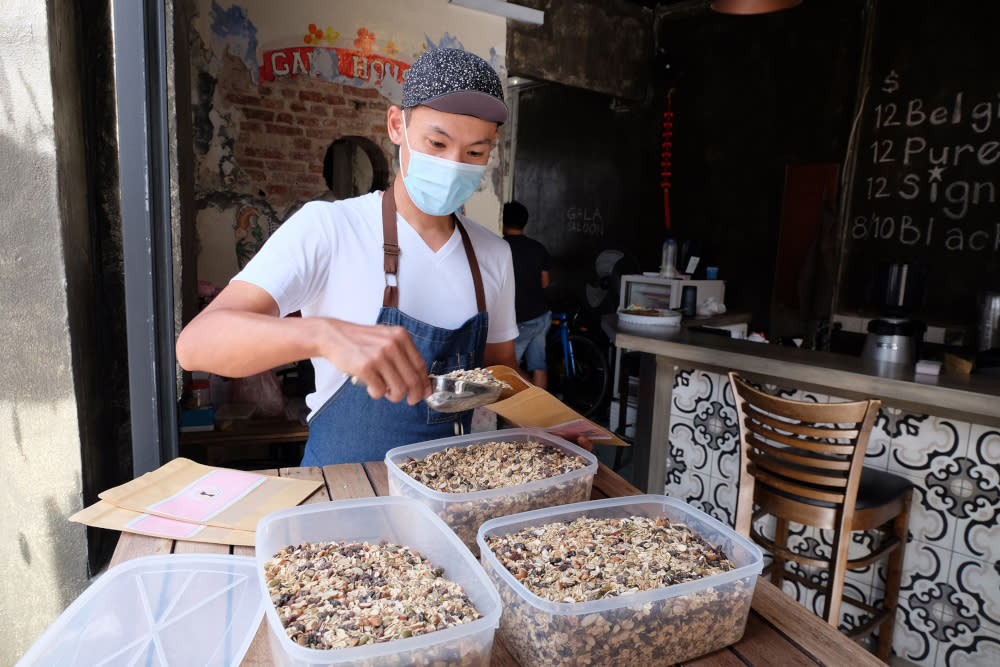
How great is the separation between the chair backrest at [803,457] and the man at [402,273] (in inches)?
44.8

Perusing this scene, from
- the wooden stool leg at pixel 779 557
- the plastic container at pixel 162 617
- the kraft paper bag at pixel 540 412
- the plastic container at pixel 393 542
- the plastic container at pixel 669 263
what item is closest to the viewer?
the plastic container at pixel 393 542

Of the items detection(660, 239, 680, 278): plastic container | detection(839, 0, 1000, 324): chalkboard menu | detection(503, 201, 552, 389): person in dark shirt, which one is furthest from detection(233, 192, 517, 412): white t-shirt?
detection(839, 0, 1000, 324): chalkboard menu

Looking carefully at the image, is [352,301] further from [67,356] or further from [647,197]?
[647,197]

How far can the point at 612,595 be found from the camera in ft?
3.07

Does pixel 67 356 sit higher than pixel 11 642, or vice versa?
pixel 67 356

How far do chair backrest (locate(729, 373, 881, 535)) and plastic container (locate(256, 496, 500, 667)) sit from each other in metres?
1.61

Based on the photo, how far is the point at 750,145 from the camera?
6.33 m

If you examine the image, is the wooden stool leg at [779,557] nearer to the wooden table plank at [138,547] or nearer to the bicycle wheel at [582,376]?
the wooden table plank at [138,547]

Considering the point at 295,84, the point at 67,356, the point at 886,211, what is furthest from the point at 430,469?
the point at 886,211

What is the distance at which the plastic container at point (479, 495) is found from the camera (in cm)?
122

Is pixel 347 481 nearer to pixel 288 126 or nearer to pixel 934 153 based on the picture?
pixel 288 126

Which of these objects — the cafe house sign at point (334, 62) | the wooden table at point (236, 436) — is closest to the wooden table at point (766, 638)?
the wooden table at point (236, 436)

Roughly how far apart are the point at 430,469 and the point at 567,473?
310 millimetres

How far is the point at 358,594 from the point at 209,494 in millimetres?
748
